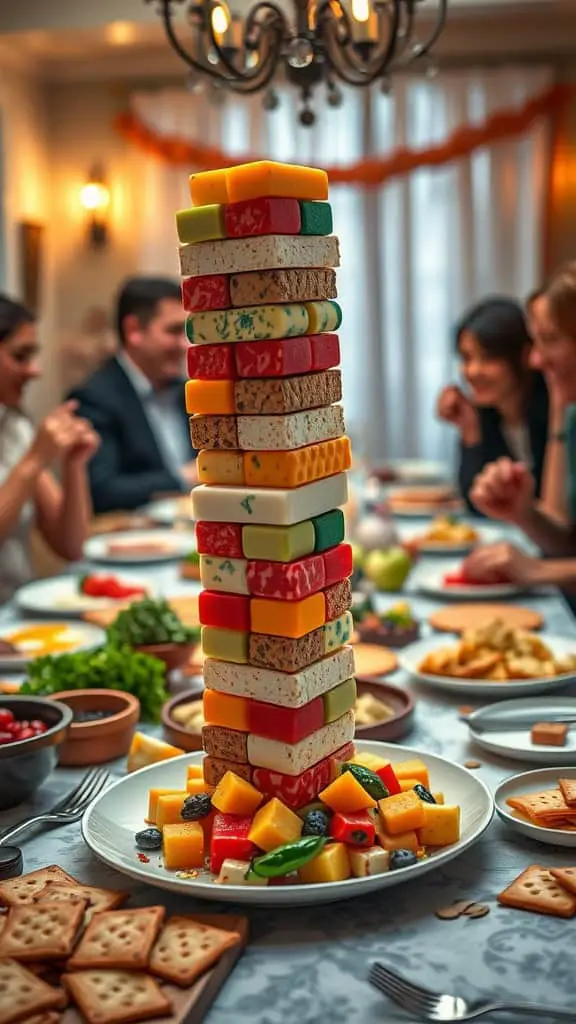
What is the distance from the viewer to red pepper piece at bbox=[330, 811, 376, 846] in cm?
131

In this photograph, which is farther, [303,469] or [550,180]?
[550,180]

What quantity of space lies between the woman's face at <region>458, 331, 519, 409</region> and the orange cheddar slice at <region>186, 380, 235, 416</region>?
3175 millimetres

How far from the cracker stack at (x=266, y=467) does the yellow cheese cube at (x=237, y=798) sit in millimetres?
25

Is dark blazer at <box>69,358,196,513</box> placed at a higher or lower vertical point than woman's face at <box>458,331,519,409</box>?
lower

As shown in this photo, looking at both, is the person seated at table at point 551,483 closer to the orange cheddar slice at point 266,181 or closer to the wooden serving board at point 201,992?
the orange cheddar slice at point 266,181

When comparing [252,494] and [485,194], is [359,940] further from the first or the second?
[485,194]

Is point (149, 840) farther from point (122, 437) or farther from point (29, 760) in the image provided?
point (122, 437)

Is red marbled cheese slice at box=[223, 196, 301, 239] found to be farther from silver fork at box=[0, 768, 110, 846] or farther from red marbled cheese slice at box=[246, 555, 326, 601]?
silver fork at box=[0, 768, 110, 846]

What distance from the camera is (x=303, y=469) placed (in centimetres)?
137

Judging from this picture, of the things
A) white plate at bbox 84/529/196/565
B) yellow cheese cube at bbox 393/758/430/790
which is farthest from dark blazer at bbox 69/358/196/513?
yellow cheese cube at bbox 393/758/430/790

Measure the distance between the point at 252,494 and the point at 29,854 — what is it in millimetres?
546

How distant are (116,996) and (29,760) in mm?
512

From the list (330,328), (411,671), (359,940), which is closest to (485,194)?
(411,671)

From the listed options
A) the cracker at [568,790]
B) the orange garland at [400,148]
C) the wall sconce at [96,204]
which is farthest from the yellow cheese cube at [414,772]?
the wall sconce at [96,204]
